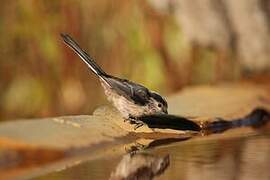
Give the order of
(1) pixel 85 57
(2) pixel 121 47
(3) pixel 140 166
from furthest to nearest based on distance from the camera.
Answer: (2) pixel 121 47, (1) pixel 85 57, (3) pixel 140 166

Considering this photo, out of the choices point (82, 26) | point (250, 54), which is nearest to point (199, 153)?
point (82, 26)

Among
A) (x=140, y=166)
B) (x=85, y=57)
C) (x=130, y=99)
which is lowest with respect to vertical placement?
(x=140, y=166)

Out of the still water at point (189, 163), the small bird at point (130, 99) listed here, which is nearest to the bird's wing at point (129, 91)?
the small bird at point (130, 99)

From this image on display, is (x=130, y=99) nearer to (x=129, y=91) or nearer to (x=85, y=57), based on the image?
(x=129, y=91)

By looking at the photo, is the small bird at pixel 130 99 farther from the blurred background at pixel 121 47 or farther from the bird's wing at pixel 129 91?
the blurred background at pixel 121 47

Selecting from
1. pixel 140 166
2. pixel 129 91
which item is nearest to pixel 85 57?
pixel 129 91

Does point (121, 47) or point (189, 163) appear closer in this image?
point (189, 163)

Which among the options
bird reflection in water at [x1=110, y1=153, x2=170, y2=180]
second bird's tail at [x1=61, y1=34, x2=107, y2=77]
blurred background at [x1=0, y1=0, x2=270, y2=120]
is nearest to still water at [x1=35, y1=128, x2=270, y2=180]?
bird reflection in water at [x1=110, y1=153, x2=170, y2=180]
